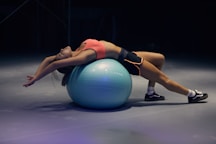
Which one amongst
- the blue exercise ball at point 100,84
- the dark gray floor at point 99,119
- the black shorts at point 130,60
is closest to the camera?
the dark gray floor at point 99,119

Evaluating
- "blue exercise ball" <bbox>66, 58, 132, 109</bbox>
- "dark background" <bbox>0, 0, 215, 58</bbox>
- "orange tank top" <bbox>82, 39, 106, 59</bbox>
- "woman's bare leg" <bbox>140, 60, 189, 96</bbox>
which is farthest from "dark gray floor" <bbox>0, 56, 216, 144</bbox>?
"dark background" <bbox>0, 0, 215, 58</bbox>

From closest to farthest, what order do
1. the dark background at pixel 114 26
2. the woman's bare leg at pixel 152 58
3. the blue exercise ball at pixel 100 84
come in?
the blue exercise ball at pixel 100 84
the woman's bare leg at pixel 152 58
the dark background at pixel 114 26

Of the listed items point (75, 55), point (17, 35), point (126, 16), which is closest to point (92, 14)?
point (126, 16)

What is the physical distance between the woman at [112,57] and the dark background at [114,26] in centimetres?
458

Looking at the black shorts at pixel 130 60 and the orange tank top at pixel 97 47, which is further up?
the orange tank top at pixel 97 47

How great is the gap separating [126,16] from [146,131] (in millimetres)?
6325

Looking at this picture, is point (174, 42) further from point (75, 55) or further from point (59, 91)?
point (75, 55)

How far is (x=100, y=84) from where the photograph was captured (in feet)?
11.9

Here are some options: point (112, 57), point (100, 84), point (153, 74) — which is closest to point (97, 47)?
point (112, 57)

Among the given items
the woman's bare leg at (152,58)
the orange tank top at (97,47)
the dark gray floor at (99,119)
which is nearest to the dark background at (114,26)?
the dark gray floor at (99,119)

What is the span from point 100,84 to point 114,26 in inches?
221

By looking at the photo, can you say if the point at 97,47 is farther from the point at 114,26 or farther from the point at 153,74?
the point at 114,26

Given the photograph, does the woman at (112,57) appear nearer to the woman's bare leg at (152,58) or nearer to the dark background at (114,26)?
the woman's bare leg at (152,58)

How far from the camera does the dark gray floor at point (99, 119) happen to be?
2.98 metres
